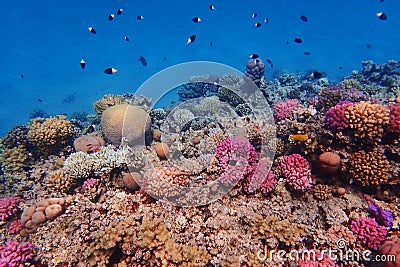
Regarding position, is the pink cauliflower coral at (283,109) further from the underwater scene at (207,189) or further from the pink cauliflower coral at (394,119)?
the pink cauliflower coral at (394,119)

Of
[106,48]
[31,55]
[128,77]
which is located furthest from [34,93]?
[106,48]

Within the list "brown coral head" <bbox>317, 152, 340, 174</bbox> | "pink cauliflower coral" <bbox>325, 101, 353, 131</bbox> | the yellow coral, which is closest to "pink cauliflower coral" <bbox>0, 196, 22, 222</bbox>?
the yellow coral

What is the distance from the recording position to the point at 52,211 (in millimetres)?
4621

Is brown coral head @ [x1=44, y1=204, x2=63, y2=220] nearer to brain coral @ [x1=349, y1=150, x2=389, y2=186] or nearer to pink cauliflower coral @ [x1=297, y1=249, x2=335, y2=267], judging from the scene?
pink cauliflower coral @ [x1=297, y1=249, x2=335, y2=267]

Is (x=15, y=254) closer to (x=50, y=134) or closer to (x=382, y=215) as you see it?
(x=50, y=134)

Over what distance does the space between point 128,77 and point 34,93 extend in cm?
1744

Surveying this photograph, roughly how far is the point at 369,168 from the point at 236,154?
8.47ft

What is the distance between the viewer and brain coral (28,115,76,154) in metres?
6.60

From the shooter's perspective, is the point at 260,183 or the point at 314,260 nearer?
the point at 314,260

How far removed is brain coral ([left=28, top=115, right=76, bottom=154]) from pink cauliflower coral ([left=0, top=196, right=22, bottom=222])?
1772 millimetres

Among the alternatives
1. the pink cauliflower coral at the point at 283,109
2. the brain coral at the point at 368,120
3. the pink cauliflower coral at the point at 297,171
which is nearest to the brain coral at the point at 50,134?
the pink cauliflower coral at the point at 297,171

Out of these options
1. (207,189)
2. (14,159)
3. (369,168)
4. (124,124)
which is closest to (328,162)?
(369,168)

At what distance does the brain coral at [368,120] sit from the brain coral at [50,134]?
25.0 feet

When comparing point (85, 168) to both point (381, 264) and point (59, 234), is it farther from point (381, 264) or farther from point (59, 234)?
point (381, 264)
